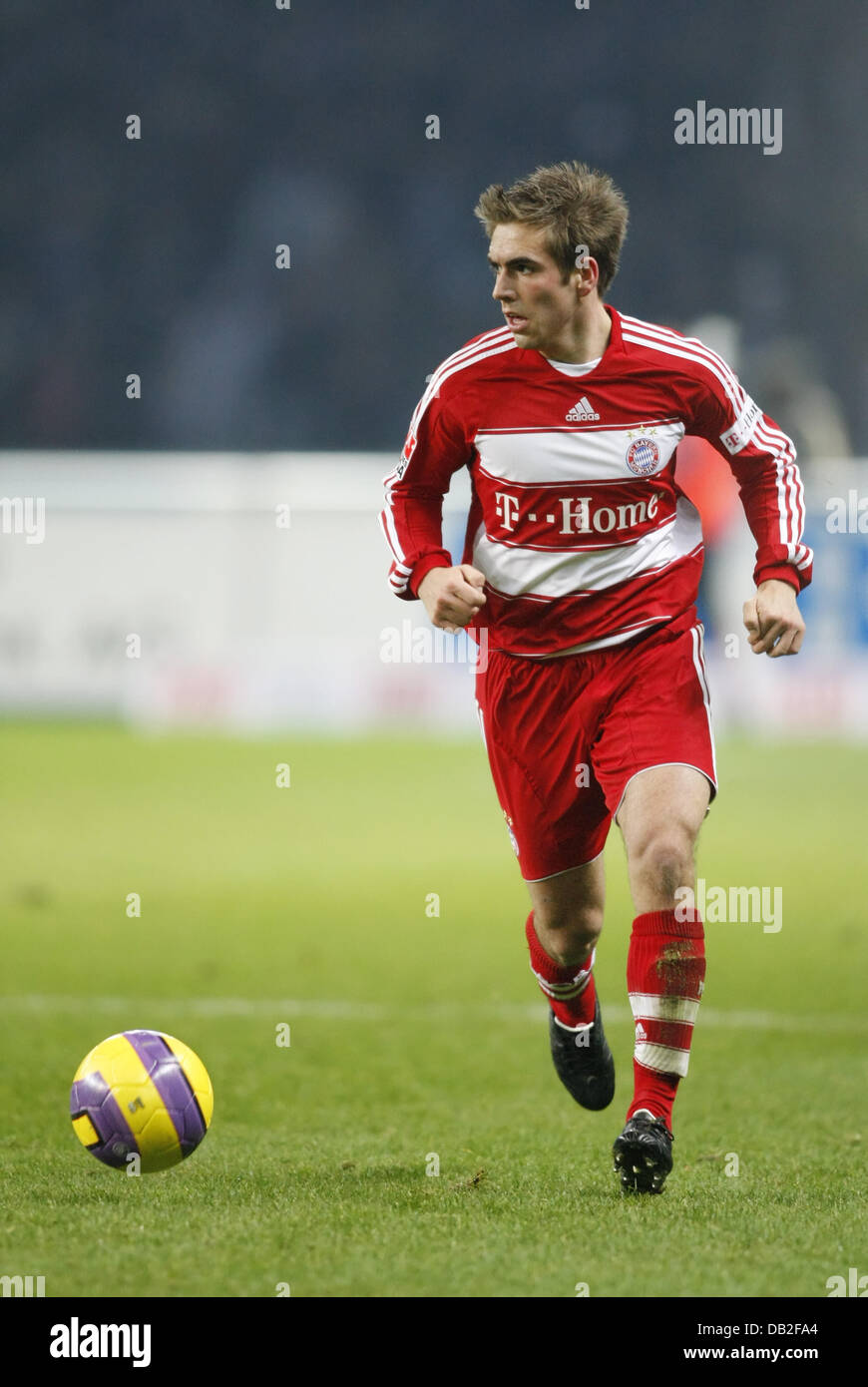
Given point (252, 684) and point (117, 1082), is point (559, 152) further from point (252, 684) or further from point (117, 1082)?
point (117, 1082)

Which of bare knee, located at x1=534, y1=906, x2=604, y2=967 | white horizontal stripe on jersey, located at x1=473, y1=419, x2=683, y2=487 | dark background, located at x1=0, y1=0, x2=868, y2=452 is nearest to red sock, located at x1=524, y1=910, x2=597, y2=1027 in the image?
bare knee, located at x1=534, y1=906, x2=604, y2=967

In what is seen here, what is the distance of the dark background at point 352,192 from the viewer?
31609 millimetres

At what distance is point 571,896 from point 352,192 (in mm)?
31339

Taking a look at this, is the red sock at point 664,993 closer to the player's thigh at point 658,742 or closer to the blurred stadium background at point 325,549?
the player's thigh at point 658,742

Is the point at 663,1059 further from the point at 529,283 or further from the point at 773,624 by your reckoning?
the point at 529,283

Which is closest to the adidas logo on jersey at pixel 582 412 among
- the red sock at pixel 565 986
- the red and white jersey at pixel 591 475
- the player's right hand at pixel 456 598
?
the red and white jersey at pixel 591 475

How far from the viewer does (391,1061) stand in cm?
571

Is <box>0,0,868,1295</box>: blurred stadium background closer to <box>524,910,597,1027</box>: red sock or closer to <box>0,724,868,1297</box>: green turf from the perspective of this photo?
<box>0,724,868,1297</box>: green turf

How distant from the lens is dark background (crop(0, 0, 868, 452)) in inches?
1244

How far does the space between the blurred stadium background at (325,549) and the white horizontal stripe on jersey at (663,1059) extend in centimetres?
39

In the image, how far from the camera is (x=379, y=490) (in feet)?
74.3

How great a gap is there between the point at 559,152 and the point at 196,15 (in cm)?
840

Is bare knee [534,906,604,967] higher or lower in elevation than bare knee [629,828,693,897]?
lower

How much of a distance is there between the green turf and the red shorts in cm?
83
